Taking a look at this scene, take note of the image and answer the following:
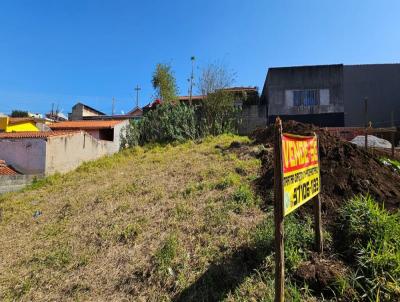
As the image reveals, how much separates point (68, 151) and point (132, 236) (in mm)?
11070

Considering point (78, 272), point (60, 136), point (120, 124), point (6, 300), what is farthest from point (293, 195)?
point (120, 124)

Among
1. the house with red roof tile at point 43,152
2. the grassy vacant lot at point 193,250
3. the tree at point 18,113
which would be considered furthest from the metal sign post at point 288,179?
the tree at point 18,113

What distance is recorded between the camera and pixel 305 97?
2092cm

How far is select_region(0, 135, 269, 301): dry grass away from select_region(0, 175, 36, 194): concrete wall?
4.30 meters

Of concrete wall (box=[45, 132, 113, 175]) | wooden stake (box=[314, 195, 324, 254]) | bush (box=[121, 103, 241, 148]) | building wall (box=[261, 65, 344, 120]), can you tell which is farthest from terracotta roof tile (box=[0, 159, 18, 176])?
building wall (box=[261, 65, 344, 120])

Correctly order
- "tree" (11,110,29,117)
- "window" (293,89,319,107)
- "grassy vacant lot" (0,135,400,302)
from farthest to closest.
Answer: "tree" (11,110,29,117) → "window" (293,89,319,107) → "grassy vacant lot" (0,135,400,302)

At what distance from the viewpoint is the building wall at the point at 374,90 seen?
2091cm

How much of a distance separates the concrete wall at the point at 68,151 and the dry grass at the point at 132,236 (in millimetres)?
6240

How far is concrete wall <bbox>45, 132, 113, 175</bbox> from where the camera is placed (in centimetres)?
1379

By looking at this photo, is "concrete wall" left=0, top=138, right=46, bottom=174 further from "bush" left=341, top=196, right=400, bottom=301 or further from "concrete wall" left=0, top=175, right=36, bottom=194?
"bush" left=341, top=196, right=400, bottom=301

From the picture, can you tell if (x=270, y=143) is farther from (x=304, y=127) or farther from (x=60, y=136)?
(x=60, y=136)

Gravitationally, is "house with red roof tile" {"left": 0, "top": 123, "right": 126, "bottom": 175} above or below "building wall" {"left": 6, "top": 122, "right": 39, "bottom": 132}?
below

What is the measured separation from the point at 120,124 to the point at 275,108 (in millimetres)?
10118

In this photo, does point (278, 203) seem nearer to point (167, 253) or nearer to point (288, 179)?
point (288, 179)
